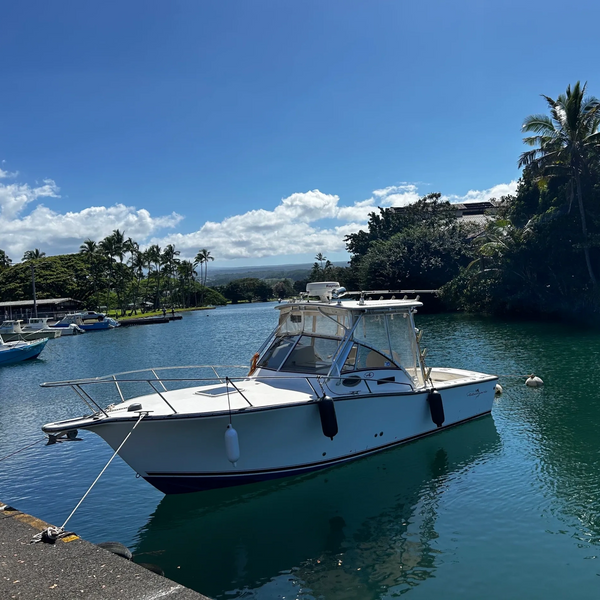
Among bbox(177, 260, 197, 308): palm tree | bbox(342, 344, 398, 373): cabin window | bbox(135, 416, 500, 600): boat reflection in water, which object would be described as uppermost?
bbox(177, 260, 197, 308): palm tree

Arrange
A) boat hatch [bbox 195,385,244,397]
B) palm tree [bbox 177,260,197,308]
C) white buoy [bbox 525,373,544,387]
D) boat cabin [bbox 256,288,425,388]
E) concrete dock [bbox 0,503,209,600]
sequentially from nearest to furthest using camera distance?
1. concrete dock [bbox 0,503,209,600]
2. boat hatch [bbox 195,385,244,397]
3. boat cabin [bbox 256,288,425,388]
4. white buoy [bbox 525,373,544,387]
5. palm tree [bbox 177,260,197,308]

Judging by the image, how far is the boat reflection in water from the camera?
7078mm

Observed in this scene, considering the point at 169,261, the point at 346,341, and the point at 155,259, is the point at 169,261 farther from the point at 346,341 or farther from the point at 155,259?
the point at 346,341

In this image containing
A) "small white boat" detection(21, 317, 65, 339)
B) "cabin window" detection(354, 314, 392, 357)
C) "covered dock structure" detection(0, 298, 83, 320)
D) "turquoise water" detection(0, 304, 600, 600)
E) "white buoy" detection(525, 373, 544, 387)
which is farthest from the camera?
"covered dock structure" detection(0, 298, 83, 320)

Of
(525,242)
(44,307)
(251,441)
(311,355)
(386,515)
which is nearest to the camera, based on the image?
(386,515)

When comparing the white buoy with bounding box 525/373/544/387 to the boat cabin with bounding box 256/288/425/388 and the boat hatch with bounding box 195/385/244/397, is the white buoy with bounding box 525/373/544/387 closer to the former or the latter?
the boat cabin with bounding box 256/288/425/388

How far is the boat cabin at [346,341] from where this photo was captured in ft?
36.3

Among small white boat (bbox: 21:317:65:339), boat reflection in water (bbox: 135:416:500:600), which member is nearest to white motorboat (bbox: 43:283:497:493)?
boat reflection in water (bbox: 135:416:500:600)

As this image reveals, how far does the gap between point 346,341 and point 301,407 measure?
80.2 inches

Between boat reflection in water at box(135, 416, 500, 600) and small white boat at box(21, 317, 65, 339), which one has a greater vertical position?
small white boat at box(21, 317, 65, 339)

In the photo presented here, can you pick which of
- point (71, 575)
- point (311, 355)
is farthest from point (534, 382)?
point (71, 575)

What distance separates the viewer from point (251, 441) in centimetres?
928

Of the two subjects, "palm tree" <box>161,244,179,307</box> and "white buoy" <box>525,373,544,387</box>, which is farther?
"palm tree" <box>161,244,179,307</box>

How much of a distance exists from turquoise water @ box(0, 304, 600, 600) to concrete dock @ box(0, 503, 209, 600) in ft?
4.65
